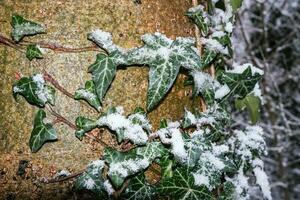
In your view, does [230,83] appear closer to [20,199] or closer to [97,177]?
[97,177]

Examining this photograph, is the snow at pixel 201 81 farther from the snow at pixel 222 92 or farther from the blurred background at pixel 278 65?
the blurred background at pixel 278 65

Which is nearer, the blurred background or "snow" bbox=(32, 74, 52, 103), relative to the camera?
"snow" bbox=(32, 74, 52, 103)

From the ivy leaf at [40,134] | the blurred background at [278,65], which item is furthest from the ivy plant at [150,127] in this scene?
the blurred background at [278,65]

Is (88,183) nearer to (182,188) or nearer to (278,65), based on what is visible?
(182,188)

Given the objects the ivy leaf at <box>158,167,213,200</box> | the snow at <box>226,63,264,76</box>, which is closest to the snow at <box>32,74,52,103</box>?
the ivy leaf at <box>158,167,213,200</box>

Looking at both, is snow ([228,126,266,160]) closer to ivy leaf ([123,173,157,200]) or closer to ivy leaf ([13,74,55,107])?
ivy leaf ([123,173,157,200])

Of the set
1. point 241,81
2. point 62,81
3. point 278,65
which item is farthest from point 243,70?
point 278,65
